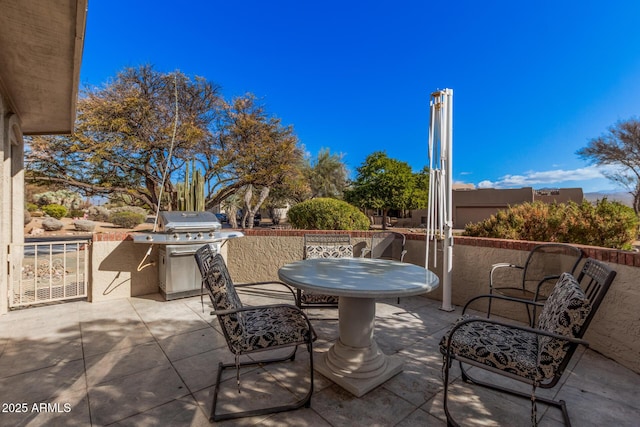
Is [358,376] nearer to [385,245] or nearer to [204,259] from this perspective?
[204,259]

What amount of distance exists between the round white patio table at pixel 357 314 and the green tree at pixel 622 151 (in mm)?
23848

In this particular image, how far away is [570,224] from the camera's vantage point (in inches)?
145

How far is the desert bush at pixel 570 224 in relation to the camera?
11.1ft

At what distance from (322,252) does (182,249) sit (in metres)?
1.98

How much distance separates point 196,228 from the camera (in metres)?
3.96

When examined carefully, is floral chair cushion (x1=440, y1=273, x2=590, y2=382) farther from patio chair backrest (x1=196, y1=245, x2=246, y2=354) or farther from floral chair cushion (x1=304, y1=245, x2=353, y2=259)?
floral chair cushion (x1=304, y1=245, x2=353, y2=259)

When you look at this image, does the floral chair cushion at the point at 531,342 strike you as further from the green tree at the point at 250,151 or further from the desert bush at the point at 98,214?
the desert bush at the point at 98,214

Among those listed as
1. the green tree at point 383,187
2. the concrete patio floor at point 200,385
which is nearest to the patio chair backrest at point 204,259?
the concrete patio floor at point 200,385

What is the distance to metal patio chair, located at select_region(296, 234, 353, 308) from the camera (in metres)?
2.82

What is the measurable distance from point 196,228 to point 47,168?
27.0 ft

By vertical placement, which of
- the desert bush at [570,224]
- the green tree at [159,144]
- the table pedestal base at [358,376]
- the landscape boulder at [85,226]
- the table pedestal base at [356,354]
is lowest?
the table pedestal base at [358,376]

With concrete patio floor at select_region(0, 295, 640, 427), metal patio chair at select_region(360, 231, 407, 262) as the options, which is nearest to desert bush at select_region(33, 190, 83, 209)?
concrete patio floor at select_region(0, 295, 640, 427)

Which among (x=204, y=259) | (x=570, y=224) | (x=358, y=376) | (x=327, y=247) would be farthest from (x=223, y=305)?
(x=570, y=224)

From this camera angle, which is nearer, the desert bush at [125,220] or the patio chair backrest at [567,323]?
the patio chair backrest at [567,323]
